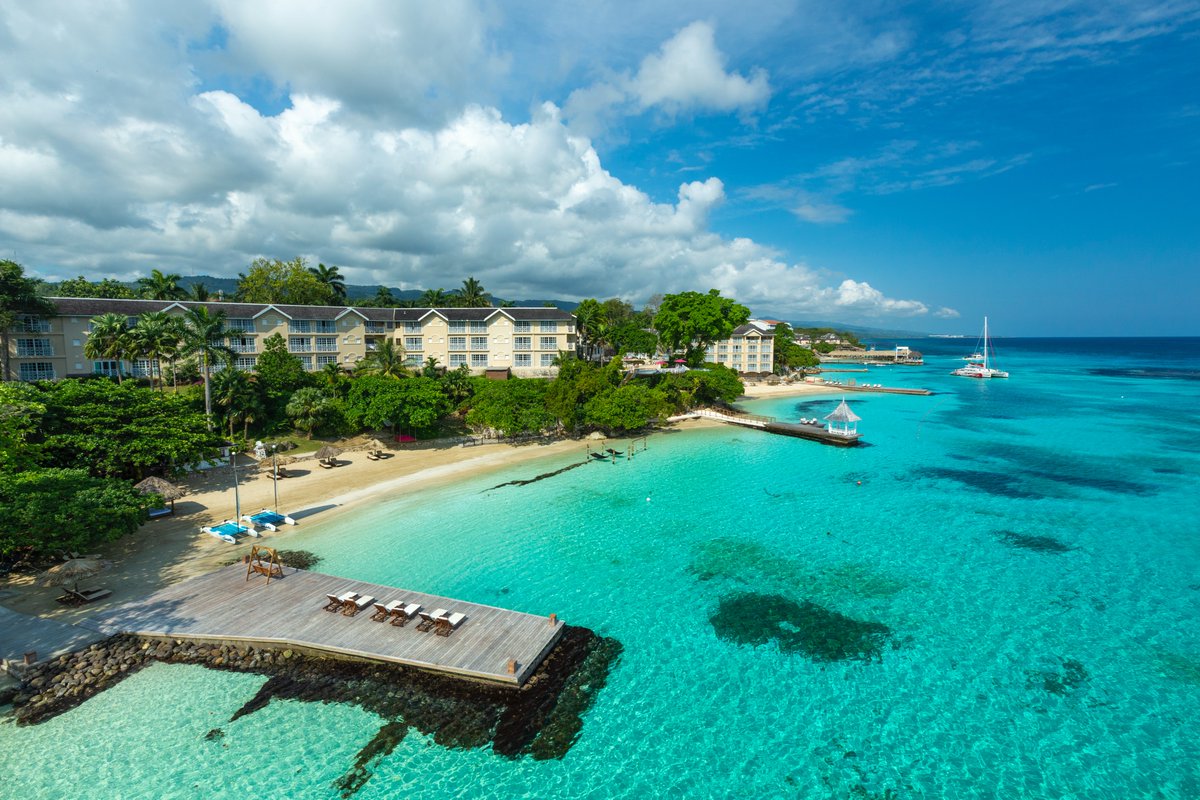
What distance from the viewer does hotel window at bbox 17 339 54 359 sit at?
54.8m

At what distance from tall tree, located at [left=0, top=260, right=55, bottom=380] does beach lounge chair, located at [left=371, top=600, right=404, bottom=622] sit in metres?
55.2

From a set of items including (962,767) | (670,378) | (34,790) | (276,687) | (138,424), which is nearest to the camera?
(34,790)

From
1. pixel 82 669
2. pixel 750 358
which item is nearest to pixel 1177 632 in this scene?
pixel 82 669

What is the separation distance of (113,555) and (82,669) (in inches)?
432

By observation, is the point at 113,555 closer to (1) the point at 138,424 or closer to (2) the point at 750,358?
(1) the point at 138,424

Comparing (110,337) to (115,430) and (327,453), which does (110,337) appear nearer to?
(115,430)

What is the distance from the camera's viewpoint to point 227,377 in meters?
48.5

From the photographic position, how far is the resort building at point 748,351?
126 metres

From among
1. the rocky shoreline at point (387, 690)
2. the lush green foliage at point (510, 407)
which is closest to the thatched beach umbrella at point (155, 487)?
the rocky shoreline at point (387, 690)

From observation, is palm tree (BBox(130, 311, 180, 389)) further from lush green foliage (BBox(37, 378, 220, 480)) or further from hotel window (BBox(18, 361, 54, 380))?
Result: hotel window (BBox(18, 361, 54, 380))

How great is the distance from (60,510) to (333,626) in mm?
14445

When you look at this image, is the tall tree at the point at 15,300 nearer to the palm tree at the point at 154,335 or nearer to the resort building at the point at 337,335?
the resort building at the point at 337,335

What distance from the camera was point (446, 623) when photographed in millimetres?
20406

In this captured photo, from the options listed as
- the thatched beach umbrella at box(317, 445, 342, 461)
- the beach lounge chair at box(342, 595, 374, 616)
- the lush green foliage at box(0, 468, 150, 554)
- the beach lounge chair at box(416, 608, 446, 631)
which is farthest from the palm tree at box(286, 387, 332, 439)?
the beach lounge chair at box(416, 608, 446, 631)
